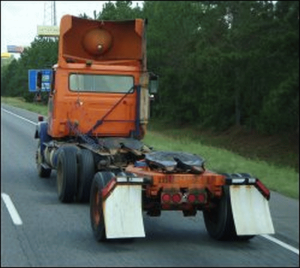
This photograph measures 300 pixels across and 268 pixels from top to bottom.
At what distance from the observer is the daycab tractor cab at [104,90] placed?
Result: 6.25 metres

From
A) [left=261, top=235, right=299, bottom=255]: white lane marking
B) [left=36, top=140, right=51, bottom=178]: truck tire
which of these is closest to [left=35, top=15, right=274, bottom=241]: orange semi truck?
[left=261, top=235, right=299, bottom=255]: white lane marking

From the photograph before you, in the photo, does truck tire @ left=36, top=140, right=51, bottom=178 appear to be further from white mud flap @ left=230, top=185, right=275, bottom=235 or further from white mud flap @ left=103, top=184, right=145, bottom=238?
white mud flap @ left=230, top=185, right=275, bottom=235

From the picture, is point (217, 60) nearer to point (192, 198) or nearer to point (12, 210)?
point (12, 210)

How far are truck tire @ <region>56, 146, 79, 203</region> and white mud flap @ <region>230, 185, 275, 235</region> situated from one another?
3719 millimetres

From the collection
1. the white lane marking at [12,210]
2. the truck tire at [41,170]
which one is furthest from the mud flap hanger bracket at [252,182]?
the truck tire at [41,170]

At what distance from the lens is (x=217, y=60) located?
58.4ft

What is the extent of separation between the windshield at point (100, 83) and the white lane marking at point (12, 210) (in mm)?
1993

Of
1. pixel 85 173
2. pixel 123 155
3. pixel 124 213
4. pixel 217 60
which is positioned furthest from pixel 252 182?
pixel 217 60

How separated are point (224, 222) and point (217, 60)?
33.8 feet

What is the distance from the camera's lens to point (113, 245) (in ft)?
25.6

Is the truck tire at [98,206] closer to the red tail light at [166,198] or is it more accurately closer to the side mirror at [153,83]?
the red tail light at [166,198]

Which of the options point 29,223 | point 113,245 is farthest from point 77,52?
point 29,223

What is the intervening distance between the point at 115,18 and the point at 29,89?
818 millimetres

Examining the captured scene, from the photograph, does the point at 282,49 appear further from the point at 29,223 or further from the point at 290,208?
the point at 29,223
